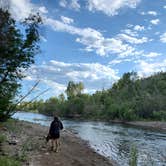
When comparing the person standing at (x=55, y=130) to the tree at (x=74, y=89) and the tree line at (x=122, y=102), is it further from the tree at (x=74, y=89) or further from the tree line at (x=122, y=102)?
the tree at (x=74, y=89)

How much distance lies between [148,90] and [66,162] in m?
132

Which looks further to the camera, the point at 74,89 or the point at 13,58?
the point at 74,89

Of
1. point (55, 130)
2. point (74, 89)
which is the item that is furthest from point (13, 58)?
point (74, 89)

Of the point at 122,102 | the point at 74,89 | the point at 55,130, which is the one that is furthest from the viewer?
the point at 74,89

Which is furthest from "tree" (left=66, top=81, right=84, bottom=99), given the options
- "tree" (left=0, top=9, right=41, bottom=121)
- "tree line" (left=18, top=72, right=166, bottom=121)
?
"tree" (left=0, top=9, right=41, bottom=121)

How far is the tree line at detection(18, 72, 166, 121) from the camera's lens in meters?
111

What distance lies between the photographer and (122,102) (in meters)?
136

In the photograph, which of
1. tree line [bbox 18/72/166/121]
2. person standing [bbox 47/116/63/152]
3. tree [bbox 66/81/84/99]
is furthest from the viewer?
tree [bbox 66/81/84/99]

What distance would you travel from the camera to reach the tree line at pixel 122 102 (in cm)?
11131

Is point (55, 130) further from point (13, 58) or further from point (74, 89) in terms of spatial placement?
point (74, 89)

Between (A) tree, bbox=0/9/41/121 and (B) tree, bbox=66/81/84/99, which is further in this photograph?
(B) tree, bbox=66/81/84/99

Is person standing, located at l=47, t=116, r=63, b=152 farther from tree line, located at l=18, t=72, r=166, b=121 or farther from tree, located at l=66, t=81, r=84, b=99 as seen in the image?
tree, located at l=66, t=81, r=84, b=99

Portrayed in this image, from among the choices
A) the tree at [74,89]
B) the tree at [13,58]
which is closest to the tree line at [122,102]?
the tree at [74,89]

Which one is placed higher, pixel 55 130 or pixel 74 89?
pixel 74 89
